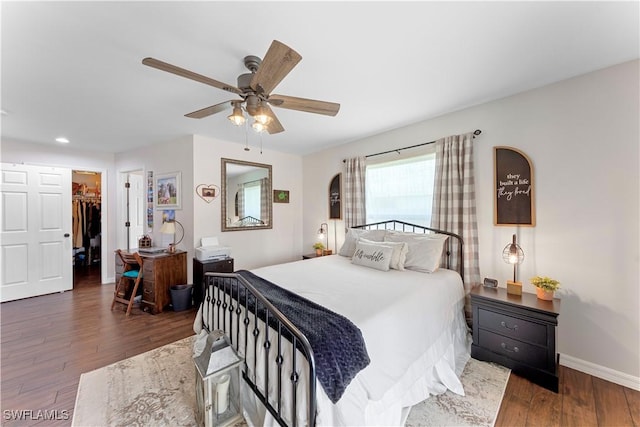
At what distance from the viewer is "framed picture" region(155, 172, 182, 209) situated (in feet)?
12.5

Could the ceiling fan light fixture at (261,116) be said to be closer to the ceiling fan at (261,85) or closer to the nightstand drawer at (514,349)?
the ceiling fan at (261,85)

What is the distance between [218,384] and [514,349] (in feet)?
7.66

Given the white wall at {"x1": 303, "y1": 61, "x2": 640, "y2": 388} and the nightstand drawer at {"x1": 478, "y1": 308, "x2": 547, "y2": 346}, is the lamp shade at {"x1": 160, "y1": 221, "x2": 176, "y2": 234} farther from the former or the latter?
the white wall at {"x1": 303, "y1": 61, "x2": 640, "y2": 388}

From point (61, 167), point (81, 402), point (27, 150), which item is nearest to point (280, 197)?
point (81, 402)

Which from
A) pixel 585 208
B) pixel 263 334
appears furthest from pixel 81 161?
pixel 585 208

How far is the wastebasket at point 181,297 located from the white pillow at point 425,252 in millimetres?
2982

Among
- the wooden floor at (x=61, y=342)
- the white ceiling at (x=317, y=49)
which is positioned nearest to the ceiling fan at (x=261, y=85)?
the white ceiling at (x=317, y=49)

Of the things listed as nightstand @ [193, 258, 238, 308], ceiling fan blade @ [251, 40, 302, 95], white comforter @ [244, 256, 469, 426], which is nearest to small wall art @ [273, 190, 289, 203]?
nightstand @ [193, 258, 238, 308]

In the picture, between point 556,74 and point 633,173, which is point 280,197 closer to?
point 556,74

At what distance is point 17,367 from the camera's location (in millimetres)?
2160

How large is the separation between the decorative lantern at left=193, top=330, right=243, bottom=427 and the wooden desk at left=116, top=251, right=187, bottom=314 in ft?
7.44

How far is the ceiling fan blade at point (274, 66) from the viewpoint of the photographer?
4.20 feet

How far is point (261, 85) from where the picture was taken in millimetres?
1615

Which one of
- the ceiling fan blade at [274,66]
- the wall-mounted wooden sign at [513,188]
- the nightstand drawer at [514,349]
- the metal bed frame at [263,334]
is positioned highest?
the ceiling fan blade at [274,66]
